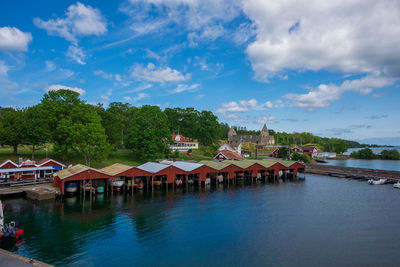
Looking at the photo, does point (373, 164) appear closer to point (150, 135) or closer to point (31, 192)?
point (150, 135)

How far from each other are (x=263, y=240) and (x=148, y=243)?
953 centimetres

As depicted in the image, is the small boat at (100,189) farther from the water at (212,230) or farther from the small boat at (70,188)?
the water at (212,230)

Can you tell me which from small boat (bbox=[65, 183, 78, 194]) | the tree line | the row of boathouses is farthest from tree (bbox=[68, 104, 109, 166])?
small boat (bbox=[65, 183, 78, 194])

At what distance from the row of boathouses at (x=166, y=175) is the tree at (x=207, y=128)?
3723 cm

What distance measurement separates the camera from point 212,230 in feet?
79.3

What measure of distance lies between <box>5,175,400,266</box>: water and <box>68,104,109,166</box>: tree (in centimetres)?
1563

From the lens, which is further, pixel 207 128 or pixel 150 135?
pixel 207 128

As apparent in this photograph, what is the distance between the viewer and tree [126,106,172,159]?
5809cm

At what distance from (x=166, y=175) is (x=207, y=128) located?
1972 inches

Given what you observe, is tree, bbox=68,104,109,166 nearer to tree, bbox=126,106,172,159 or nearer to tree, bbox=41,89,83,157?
tree, bbox=41,89,83,157

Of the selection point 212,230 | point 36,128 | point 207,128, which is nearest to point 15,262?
point 212,230

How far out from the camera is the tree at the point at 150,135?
191 feet

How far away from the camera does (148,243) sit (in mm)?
20922

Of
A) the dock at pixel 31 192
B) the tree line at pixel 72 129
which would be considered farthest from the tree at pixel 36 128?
the dock at pixel 31 192
